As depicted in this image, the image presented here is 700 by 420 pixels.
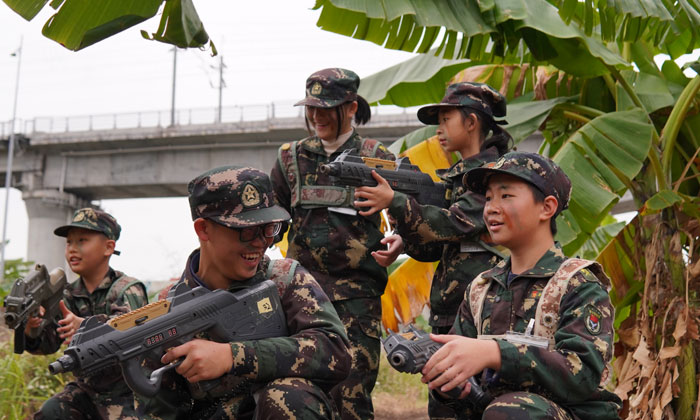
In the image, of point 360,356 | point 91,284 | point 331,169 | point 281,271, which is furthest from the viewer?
point 91,284

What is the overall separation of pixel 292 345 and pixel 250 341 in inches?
5.6

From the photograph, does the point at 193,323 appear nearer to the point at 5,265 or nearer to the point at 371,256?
the point at 371,256

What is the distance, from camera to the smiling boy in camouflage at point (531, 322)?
251cm

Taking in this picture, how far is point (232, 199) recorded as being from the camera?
8.89ft

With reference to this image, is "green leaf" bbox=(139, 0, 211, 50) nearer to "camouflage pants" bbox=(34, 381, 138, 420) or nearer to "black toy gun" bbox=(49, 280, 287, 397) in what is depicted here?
"black toy gun" bbox=(49, 280, 287, 397)

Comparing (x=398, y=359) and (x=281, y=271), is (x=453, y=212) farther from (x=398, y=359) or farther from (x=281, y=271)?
(x=398, y=359)

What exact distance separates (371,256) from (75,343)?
1948 mm

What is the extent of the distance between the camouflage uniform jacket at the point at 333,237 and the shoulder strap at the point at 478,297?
110 centimetres

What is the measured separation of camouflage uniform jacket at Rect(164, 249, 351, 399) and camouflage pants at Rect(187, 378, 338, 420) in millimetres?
31

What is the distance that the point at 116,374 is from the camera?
3768mm

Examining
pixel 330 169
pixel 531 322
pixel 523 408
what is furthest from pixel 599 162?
pixel 523 408

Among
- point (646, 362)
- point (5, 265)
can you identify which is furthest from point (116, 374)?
point (5, 265)

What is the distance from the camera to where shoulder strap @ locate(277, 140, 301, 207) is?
423 cm

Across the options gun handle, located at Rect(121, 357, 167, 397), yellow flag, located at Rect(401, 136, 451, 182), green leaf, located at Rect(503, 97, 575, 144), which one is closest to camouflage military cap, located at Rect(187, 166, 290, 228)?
gun handle, located at Rect(121, 357, 167, 397)
